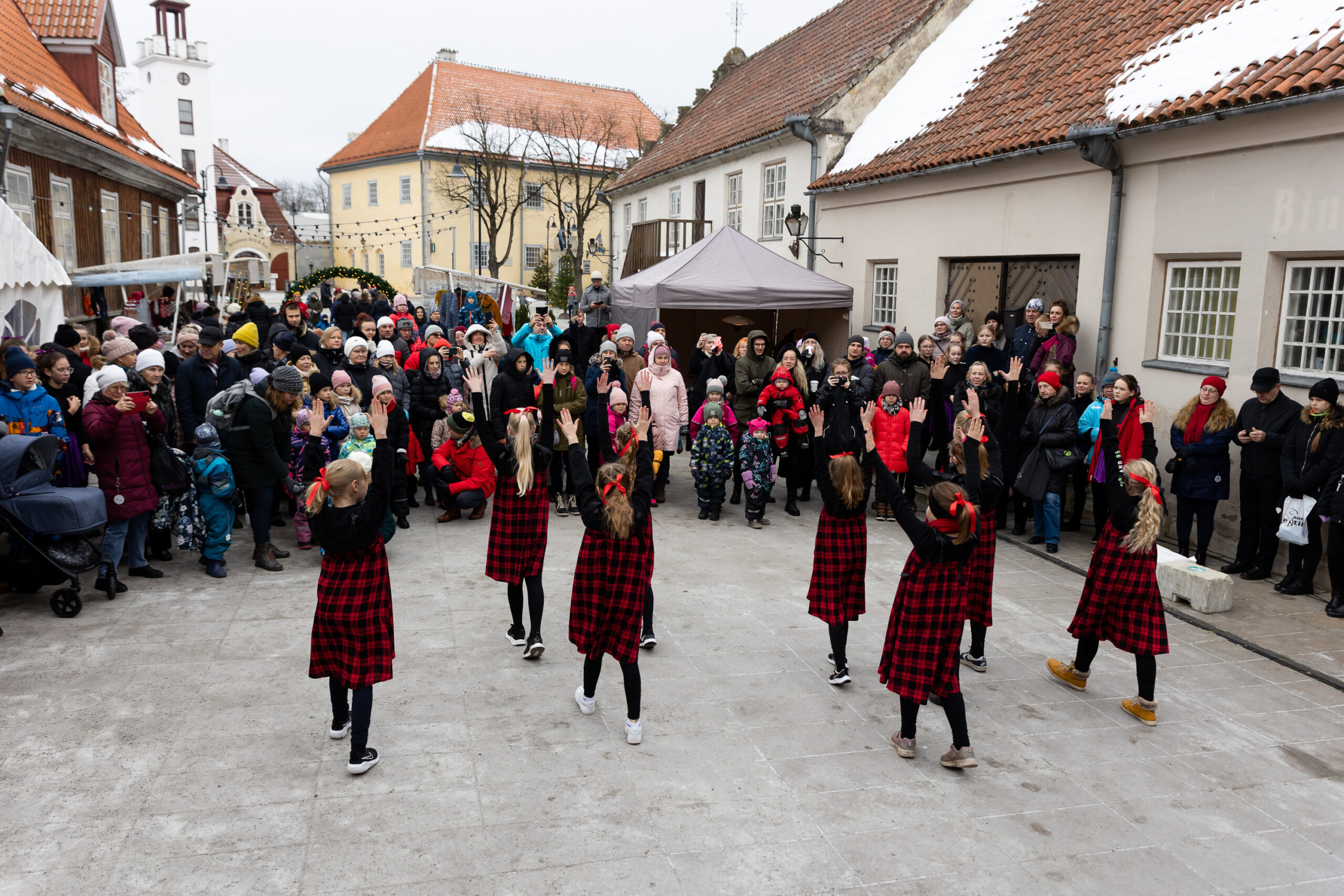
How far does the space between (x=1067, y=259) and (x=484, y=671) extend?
8.66 meters

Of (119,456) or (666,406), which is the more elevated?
(666,406)

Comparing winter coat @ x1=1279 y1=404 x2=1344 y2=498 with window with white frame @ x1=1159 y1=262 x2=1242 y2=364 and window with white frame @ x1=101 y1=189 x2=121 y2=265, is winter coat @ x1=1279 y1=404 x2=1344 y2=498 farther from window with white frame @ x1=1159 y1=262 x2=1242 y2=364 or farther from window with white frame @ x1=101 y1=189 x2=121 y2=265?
window with white frame @ x1=101 y1=189 x2=121 y2=265

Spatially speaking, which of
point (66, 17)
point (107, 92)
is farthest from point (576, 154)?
point (66, 17)

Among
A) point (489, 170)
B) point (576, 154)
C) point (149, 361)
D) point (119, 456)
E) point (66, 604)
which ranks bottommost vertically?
point (66, 604)

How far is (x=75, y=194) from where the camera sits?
14.2 meters

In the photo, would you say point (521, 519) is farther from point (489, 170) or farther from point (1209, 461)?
point (489, 170)

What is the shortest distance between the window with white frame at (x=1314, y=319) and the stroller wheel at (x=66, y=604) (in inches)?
407

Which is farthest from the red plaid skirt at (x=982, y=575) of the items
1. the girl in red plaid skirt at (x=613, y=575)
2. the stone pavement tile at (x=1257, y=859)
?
the girl in red plaid skirt at (x=613, y=575)

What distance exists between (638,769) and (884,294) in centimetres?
1139

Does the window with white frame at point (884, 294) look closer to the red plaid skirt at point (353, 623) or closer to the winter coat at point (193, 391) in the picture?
the winter coat at point (193, 391)

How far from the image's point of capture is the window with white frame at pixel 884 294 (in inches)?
561

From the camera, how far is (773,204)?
1759cm

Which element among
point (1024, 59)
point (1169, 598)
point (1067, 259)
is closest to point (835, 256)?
point (1024, 59)

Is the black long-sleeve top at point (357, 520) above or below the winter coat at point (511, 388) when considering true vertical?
below
